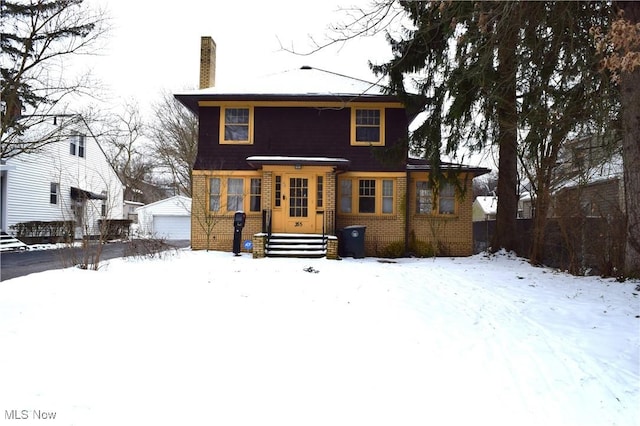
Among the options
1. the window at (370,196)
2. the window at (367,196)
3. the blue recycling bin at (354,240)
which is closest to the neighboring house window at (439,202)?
the window at (370,196)

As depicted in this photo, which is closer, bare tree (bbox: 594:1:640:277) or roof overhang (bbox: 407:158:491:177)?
bare tree (bbox: 594:1:640:277)

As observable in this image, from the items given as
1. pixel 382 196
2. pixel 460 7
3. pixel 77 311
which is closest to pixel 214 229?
pixel 382 196

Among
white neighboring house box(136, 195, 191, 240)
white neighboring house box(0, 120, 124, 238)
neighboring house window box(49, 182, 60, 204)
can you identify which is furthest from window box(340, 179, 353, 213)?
white neighboring house box(136, 195, 191, 240)

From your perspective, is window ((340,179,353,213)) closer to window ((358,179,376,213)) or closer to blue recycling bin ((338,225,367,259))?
window ((358,179,376,213))

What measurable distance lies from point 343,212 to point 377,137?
9.75ft

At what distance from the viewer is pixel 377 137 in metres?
15.4

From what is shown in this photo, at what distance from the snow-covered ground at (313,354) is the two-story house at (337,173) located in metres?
7.59

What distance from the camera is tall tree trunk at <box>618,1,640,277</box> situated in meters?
7.42

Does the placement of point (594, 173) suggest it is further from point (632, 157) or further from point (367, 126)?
point (367, 126)

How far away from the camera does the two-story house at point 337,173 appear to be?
1512 centimetres

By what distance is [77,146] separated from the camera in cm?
2503

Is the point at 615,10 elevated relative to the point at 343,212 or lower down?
elevated

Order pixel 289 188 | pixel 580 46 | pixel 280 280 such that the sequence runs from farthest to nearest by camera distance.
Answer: pixel 289 188 → pixel 280 280 → pixel 580 46

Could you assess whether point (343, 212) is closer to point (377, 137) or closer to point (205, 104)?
point (377, 137)
